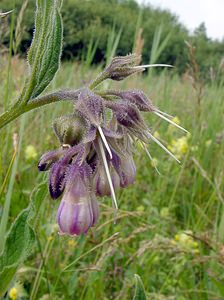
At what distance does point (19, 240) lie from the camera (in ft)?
5.62

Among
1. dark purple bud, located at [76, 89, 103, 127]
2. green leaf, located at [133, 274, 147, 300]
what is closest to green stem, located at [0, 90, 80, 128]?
dark purple bud, located at [76, 89, 103, 127]

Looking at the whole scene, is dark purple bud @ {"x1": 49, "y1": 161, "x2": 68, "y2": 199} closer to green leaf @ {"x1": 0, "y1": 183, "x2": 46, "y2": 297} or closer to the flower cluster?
the flower cluster

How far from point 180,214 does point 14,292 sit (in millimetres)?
1423

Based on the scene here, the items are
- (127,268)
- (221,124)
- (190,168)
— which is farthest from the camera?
(221,124)

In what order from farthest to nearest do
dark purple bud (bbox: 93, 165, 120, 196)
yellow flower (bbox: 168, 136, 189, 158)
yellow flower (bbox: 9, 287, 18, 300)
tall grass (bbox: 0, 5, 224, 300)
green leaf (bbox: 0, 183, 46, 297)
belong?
yellow flower (bbox: 168, 136, 189, 158) → tall grass (bbox: 0, 5, 224, 300) → yellow flower (bbox: 9, 287, 18, 300) → green leaf (bbox: 0, 183, 46, 297) → dark purple bud (bbox: 93, 165, 120, 196)

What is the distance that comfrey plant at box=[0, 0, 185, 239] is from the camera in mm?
1331

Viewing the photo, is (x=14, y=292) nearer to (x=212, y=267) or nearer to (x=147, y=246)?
(x=147, y=246)

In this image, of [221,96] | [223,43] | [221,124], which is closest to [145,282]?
[221,124]

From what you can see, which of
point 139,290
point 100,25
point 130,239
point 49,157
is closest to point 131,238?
point 130,239

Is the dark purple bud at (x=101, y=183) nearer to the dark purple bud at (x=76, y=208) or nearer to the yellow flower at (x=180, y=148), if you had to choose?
the dark purple bud at (x=76, y=208)

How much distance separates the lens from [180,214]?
3088 mm

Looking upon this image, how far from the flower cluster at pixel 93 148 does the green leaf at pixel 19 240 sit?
10.2 inches

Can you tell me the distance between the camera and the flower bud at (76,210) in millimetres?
1231

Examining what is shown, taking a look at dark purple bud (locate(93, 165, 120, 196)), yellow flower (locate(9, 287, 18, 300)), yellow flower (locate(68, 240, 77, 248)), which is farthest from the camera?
yellow flower (locate(68, 240, 77, 248))
